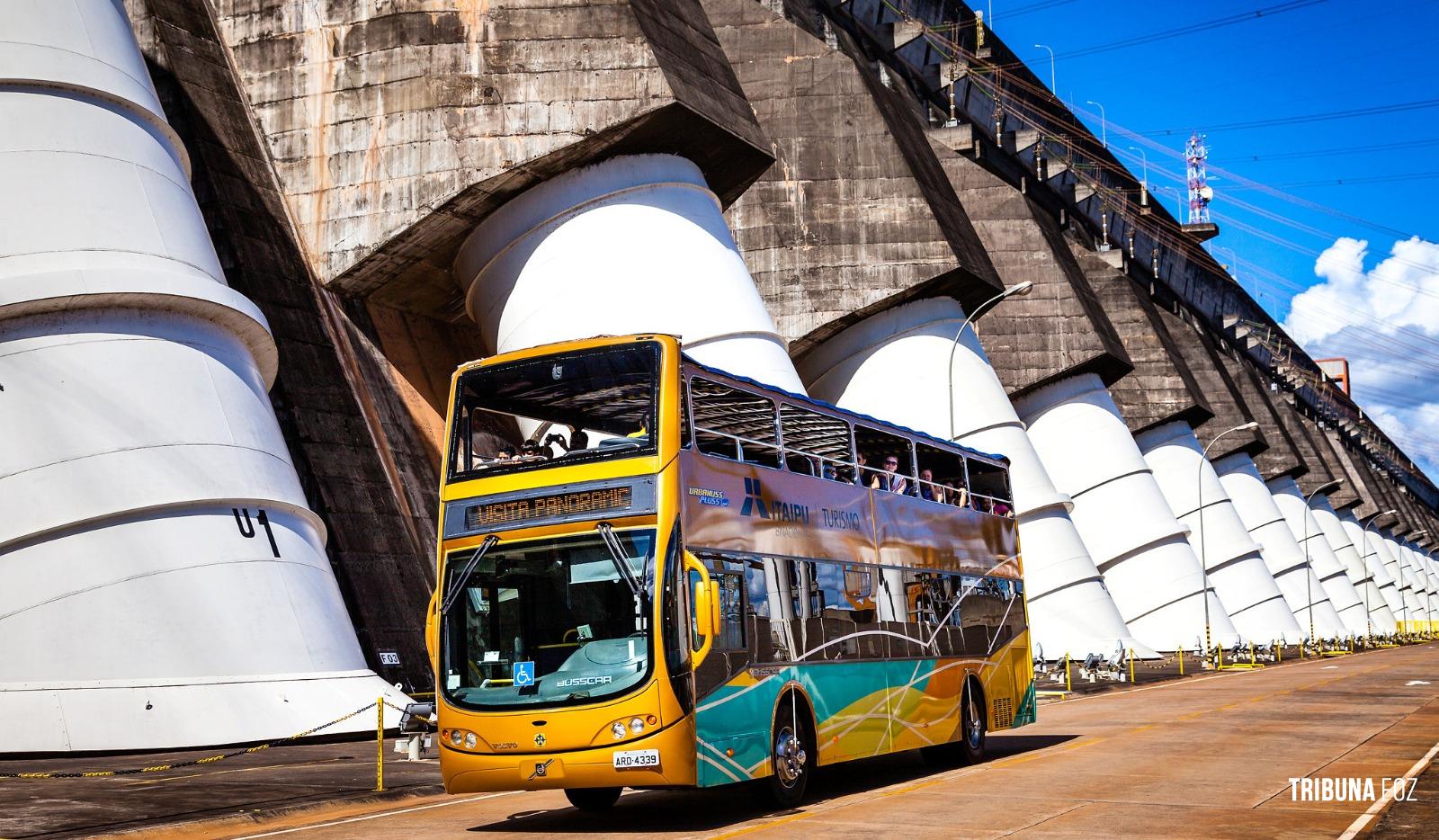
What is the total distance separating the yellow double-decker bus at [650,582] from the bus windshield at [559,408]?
0.02 metres

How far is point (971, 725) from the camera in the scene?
18203mm

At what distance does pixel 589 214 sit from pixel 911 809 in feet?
64.7

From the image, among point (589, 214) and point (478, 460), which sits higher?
point (589, 214)

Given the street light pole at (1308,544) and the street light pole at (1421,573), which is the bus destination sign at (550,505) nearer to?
the street light pole at (1308,544)

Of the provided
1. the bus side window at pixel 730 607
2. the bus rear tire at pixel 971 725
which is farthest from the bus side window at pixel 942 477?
the bus side window at pixel 730 607

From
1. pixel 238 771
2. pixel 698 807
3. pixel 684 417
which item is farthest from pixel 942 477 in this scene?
pixel 238 771

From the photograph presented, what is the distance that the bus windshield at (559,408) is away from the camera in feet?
40.6

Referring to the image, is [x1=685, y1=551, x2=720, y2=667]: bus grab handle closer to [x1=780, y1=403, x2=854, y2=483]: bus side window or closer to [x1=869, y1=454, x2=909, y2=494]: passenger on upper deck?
[x1=780, y1=403, x2=854, y2=483]: bus side window

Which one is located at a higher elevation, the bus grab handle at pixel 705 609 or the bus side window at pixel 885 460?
the bus side window at pixel 885 460

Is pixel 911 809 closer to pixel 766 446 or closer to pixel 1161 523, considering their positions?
pixel 766 446

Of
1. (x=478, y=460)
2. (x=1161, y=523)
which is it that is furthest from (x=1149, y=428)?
(x=478, y=460)

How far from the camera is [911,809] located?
12648 millimetres

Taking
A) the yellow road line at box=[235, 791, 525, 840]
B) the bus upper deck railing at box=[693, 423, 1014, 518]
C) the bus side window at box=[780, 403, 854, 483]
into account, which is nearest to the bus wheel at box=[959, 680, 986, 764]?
the bus upper deck railing at box=[693, 423, 1014, 518]

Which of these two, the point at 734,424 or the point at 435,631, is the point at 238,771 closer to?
the point at 435,631
